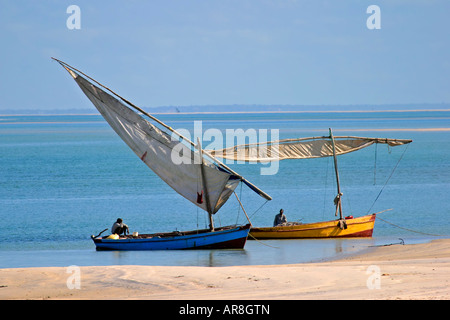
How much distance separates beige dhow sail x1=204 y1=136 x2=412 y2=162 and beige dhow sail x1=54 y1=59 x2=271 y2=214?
86 centimetres

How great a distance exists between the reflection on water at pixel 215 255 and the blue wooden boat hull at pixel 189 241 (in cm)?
25

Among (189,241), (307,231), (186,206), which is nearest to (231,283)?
(189,241)

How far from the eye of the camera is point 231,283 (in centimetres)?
1195

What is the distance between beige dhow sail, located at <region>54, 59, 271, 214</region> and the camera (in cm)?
2067

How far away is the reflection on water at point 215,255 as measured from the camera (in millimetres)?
18453

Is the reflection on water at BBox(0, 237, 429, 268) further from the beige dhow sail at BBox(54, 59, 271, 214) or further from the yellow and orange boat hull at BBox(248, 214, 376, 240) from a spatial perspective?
the beige dhow sail at BBox(54, 59, 271, 214)

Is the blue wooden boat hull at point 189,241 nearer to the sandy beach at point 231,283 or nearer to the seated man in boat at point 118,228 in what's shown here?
the seated man in boat at point 118,228

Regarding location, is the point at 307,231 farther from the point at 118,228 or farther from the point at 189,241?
the point at 118,228

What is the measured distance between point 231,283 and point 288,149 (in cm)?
1073

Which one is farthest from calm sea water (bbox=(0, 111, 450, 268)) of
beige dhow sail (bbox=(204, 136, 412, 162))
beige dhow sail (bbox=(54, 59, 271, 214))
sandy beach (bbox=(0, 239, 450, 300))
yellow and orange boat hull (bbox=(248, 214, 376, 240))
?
sandy beach (bbox=(0, 239, 450, 300))
